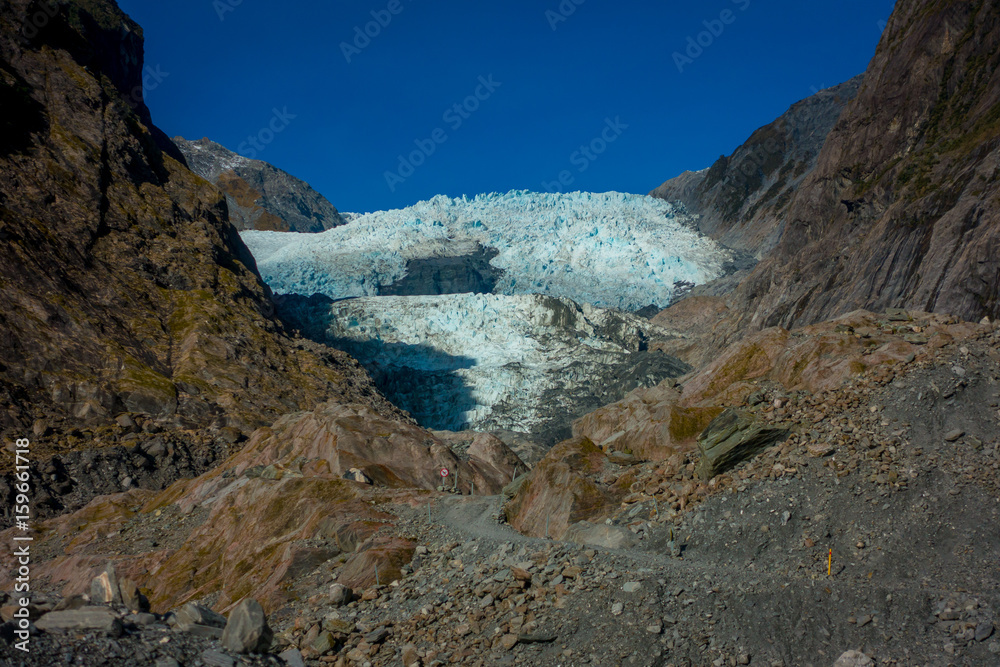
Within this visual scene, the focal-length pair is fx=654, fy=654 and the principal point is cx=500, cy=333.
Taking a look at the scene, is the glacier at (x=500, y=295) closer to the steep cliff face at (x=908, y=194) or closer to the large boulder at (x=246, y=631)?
the steep cliff face at (x=908, y=194)

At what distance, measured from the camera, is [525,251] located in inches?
3949

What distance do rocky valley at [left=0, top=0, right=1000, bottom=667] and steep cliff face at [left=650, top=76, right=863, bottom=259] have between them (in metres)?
49.1

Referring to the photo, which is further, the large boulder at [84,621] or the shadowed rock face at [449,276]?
the shadowed rock face at [449,276]

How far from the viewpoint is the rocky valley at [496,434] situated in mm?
8078

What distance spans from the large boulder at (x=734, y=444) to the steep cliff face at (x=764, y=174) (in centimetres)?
10122

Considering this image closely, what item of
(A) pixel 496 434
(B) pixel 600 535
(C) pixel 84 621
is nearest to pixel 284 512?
(B) pixel 600 535

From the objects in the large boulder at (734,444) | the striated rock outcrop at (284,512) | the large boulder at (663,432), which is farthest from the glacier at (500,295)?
the large boulder at (734,444)

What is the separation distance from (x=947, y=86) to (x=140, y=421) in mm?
51554

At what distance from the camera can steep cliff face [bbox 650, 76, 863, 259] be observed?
11209cm

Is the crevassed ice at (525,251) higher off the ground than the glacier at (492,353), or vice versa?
the crevassed ice at (525,251)

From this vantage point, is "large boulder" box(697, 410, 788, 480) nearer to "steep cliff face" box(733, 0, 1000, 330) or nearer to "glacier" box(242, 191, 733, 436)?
"steep cliff face" box(733, 0, 1000, 330)

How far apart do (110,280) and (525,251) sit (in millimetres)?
69149

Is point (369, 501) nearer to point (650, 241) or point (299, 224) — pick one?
point (650, 241)

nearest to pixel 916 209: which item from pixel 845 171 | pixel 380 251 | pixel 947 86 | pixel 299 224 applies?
pixel 947 86
